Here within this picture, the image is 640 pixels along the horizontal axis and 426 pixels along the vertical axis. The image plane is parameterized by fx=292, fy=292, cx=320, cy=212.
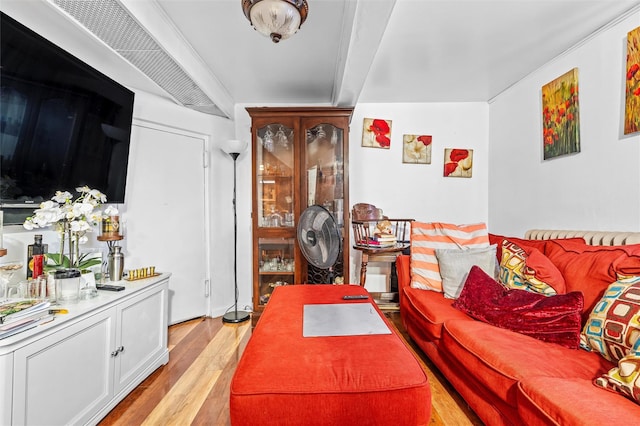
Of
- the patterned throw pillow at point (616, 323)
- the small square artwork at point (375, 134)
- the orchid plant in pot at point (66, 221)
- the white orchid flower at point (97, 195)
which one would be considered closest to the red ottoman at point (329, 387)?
the patterned throw pillow at point (616, 323)

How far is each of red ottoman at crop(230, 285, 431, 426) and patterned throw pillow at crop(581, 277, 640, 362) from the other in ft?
2.74

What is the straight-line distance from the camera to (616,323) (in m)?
1.22

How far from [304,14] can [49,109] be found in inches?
58.3

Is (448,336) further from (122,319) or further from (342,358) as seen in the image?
(122,319)

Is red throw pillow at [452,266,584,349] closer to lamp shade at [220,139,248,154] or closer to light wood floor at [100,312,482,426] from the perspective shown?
light wood floor at [100,312,482,426]

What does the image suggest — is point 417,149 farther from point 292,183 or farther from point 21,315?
point 21,315

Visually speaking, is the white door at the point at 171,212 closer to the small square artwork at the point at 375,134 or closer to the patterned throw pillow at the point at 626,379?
the small square artwork at the point at 375,134

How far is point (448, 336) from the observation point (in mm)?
1616

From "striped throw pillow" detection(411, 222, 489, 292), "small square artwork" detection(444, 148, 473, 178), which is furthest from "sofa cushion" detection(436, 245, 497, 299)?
"small square artwork" detection(444, 148, 473, 178)

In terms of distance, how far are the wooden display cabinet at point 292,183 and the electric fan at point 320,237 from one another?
0.53 meters

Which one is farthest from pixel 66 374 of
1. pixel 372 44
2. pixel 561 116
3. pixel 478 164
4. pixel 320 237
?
pixel 478 164

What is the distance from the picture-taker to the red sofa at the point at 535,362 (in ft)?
3.13

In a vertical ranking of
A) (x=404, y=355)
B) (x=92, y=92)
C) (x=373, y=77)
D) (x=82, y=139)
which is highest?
(x=373, y=77)

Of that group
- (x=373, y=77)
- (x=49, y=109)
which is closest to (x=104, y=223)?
(x=49, y=109)
